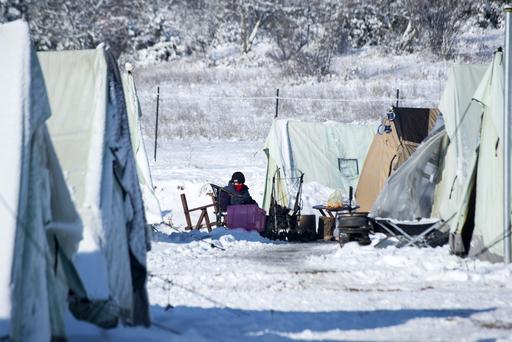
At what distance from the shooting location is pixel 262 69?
39.8 m

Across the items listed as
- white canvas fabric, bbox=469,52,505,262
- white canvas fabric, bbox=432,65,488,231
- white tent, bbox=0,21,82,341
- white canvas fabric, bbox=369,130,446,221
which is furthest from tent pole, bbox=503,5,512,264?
white tent, bbox=0,21,82,341

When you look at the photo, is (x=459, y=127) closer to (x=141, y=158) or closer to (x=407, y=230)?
(x=407, y=230)

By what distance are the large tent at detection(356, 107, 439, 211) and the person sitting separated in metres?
2.72

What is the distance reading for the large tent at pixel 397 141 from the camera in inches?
758

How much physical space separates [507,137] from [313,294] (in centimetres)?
340

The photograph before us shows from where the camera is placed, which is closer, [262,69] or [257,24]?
[262,69]

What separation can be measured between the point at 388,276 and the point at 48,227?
18.0 ft

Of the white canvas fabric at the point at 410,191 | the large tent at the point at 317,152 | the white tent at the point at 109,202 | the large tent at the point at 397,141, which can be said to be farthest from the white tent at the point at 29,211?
the large tent at the point at 317,152

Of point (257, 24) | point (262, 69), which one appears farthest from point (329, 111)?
point (257, 24)

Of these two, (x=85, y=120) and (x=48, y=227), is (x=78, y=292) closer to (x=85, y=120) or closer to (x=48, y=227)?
(x=48, y=227)

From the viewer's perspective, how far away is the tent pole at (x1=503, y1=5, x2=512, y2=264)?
11.5 meters

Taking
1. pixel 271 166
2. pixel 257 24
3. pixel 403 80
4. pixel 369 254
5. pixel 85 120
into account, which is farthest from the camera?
pixel 257 24

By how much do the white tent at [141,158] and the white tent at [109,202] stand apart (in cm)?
Result: 742

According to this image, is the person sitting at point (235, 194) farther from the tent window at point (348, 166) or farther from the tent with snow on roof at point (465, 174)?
the tent window at point (348, 166)
